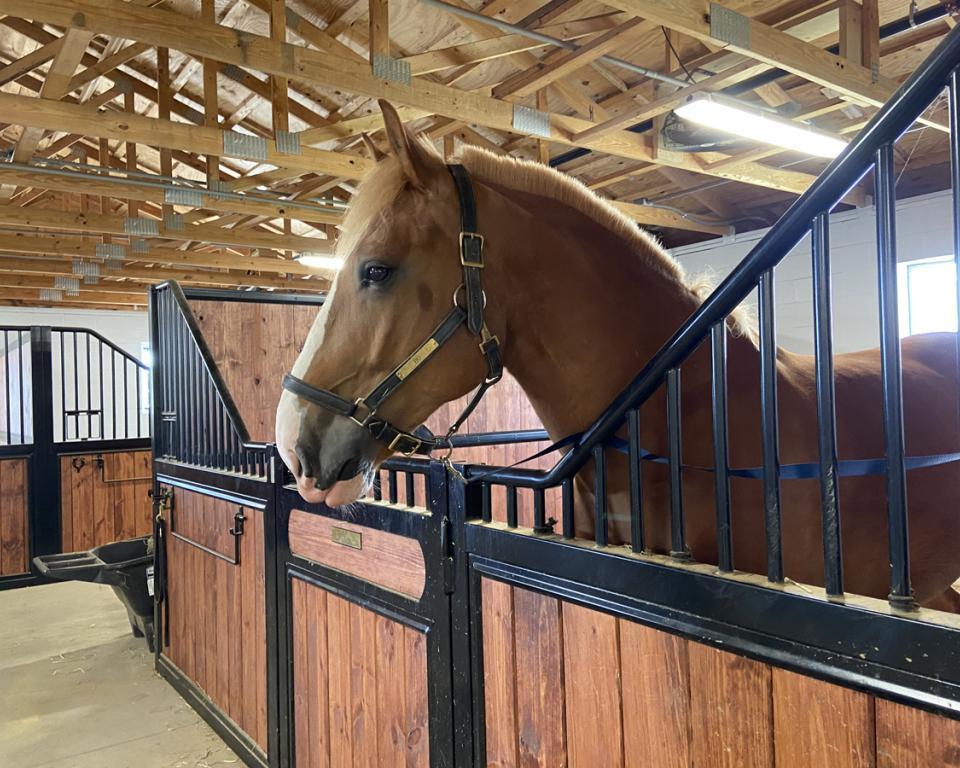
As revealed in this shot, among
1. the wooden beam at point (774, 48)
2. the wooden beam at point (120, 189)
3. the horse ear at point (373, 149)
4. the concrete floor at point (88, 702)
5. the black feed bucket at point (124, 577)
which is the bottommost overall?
the concrete floor at point (88, 702)

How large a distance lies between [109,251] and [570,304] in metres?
6.67

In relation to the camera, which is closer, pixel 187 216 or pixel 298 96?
pixel 298 96

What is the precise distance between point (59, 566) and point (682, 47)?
476cm

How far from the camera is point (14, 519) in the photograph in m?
→ 4.62

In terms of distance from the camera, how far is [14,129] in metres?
6.84

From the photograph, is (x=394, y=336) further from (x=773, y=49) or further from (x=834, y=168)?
(x=773, y=49)

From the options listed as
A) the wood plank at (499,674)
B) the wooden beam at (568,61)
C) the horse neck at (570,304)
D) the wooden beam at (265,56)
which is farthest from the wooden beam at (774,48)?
the wood plank at (499,674)

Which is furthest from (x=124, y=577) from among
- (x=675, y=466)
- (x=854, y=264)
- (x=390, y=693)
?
(x=854, y=264)

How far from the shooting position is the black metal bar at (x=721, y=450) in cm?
84

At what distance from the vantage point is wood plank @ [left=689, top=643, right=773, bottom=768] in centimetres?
80

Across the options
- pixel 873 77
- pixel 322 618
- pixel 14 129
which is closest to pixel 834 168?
pixel 322 618

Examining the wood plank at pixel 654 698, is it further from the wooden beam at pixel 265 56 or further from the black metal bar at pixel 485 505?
the wooden beam at pixel 265 56

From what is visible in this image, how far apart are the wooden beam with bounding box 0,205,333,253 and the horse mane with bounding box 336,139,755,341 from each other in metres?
4.37

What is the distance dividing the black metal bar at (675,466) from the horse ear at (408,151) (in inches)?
21.8
